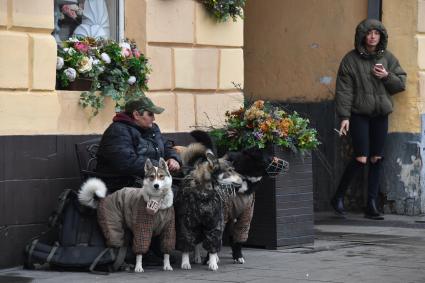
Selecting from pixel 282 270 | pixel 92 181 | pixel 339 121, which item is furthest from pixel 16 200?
pixel 339 121

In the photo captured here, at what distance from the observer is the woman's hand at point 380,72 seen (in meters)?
12.6

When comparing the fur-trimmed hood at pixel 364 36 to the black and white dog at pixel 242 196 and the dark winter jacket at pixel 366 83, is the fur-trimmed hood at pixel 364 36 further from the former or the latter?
the black and white dog at pixel 242 196

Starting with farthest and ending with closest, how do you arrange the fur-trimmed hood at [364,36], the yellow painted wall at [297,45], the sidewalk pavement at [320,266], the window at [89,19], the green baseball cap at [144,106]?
the yellow painted wall at [297,45]
the fur-trimmed hood at [364,36]
the window at [89,19]
the green baseball cap at [144,106]
the sidewalk pavement at [320,266]

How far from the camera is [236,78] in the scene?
439 inches

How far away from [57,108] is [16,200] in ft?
3.02

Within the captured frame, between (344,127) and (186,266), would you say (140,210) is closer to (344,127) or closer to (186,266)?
(186,266)

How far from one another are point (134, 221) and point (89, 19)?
245 centimetres

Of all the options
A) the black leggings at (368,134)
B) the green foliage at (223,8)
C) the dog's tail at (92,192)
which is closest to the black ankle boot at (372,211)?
the black leggings at (368,134)

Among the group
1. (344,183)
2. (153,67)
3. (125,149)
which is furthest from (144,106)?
(344,183)

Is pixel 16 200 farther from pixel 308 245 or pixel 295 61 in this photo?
pixel 295 61

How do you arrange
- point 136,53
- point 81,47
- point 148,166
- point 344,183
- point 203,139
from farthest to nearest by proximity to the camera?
point 344,183 → point 136,53 → point 81,47 → point 203,139 → point 148,166

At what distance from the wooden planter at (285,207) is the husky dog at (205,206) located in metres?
1.27

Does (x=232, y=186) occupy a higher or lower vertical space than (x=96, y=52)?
lower

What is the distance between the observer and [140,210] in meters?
8.57
